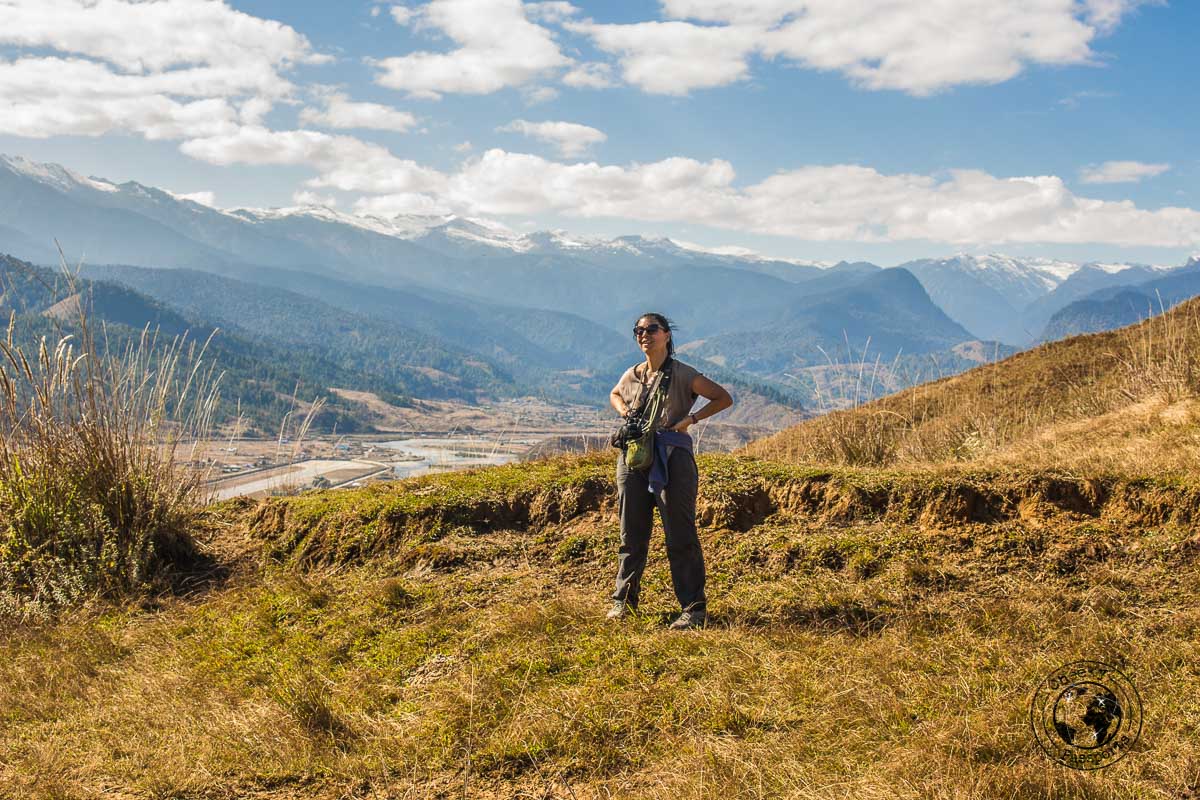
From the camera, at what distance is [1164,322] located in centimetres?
1498

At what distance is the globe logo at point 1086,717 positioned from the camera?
10.9 ft

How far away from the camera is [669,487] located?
16.6ft

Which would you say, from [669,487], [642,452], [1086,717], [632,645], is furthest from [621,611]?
[1086,717]

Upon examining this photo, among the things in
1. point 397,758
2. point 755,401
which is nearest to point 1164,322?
point 397,758

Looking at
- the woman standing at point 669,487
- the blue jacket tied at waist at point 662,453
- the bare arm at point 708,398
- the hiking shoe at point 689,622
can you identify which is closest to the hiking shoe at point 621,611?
the woman standing at point 669,487

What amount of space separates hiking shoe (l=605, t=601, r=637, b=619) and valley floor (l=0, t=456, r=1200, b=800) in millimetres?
103

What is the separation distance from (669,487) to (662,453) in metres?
0.23

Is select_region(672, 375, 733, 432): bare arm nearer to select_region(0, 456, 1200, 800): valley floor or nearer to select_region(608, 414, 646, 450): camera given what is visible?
select_region(608, 414, 646, 450): camera

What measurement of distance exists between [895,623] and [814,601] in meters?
0.54

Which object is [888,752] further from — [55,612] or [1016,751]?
[55,612]

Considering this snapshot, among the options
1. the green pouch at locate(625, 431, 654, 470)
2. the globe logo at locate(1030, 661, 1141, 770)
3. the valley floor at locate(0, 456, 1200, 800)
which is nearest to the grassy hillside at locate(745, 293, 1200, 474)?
the valley floor at locate(0, 456, 1200, 800)

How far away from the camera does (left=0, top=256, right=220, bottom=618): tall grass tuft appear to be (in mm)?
6359

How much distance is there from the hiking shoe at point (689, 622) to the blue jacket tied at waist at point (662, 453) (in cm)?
83

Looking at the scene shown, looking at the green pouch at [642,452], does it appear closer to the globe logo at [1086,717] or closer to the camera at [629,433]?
the camera at [629,433]
